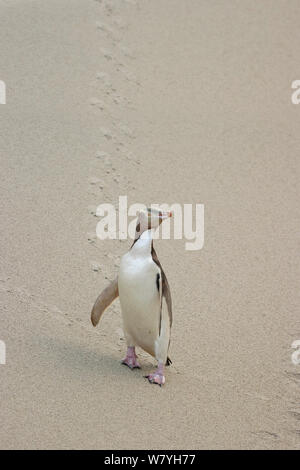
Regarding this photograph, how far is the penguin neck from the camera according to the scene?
368 centimetres

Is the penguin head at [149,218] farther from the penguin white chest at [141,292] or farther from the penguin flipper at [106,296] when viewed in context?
the penguin flipper at [106,296]

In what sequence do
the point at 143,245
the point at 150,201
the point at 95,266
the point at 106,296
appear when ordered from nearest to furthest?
the point at 143,245 < the point at 106,296 < the point at 95,266 < the point at 150,201

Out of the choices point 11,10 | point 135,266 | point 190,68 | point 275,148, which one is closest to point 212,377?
point 135,266

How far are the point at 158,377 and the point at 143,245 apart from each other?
57cm

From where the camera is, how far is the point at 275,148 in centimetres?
712

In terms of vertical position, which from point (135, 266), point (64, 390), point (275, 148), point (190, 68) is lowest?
point (64, 390)

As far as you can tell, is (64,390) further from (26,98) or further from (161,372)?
(26,98)

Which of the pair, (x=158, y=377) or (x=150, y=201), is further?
(x=150, y=201)

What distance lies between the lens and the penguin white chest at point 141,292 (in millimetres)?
3670

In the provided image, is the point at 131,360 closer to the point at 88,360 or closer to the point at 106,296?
the point at 88,360

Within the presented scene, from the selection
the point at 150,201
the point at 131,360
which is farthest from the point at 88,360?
the point at 150,201

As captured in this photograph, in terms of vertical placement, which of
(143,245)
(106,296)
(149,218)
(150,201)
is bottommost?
(106,296)

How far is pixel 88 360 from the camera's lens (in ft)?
12.8
